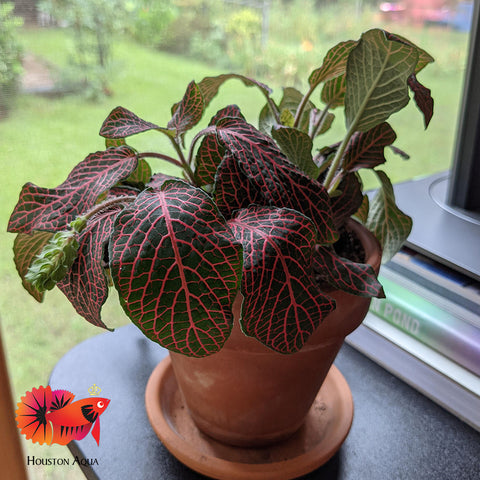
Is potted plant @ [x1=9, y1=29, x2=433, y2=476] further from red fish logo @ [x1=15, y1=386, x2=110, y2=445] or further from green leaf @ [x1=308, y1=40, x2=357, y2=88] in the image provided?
red fish logo @ [x1=15, y1=386, x2=110, y2=445]

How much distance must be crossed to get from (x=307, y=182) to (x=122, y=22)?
55 centimetres

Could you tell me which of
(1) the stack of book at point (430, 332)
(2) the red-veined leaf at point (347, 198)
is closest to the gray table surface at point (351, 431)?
(1) the stack of book at point (430, 332)

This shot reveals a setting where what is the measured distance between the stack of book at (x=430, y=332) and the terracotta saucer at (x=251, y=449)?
13 centimetres

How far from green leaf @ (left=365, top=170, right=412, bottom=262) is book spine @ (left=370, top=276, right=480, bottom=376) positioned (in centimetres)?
15

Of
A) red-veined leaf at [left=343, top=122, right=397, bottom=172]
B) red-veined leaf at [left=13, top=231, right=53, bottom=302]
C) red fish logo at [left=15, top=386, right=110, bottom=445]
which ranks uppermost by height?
red-veined leaf at [left=343, top=122, right=397, bottom=172]

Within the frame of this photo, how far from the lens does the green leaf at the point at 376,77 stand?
0.51 metres

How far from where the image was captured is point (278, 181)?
→ 47cm

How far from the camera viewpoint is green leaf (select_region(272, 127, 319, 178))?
20.6 inches

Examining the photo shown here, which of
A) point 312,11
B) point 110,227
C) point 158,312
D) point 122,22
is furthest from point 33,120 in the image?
point 312,11

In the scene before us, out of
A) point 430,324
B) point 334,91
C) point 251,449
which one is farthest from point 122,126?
point 430,324

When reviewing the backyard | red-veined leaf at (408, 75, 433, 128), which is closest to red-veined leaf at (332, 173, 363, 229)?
red-veined leaf at (408, 75, 433, 128)

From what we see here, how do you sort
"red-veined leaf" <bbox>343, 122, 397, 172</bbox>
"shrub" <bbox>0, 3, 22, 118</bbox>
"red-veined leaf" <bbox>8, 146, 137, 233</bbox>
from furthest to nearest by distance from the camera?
"shrub" <bbox>0, 3, 22, 118</bbox> → "red-veined leaf" <bbox>343, 122, 397, 172</bbox> → "red-veined leaf" <bbox>8, 146, 137, 233</bbox>

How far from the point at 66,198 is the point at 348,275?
0.30m

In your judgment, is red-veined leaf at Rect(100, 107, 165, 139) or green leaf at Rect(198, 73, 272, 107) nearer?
red-veined leaf at Rect(100, 107, 165, 139)
